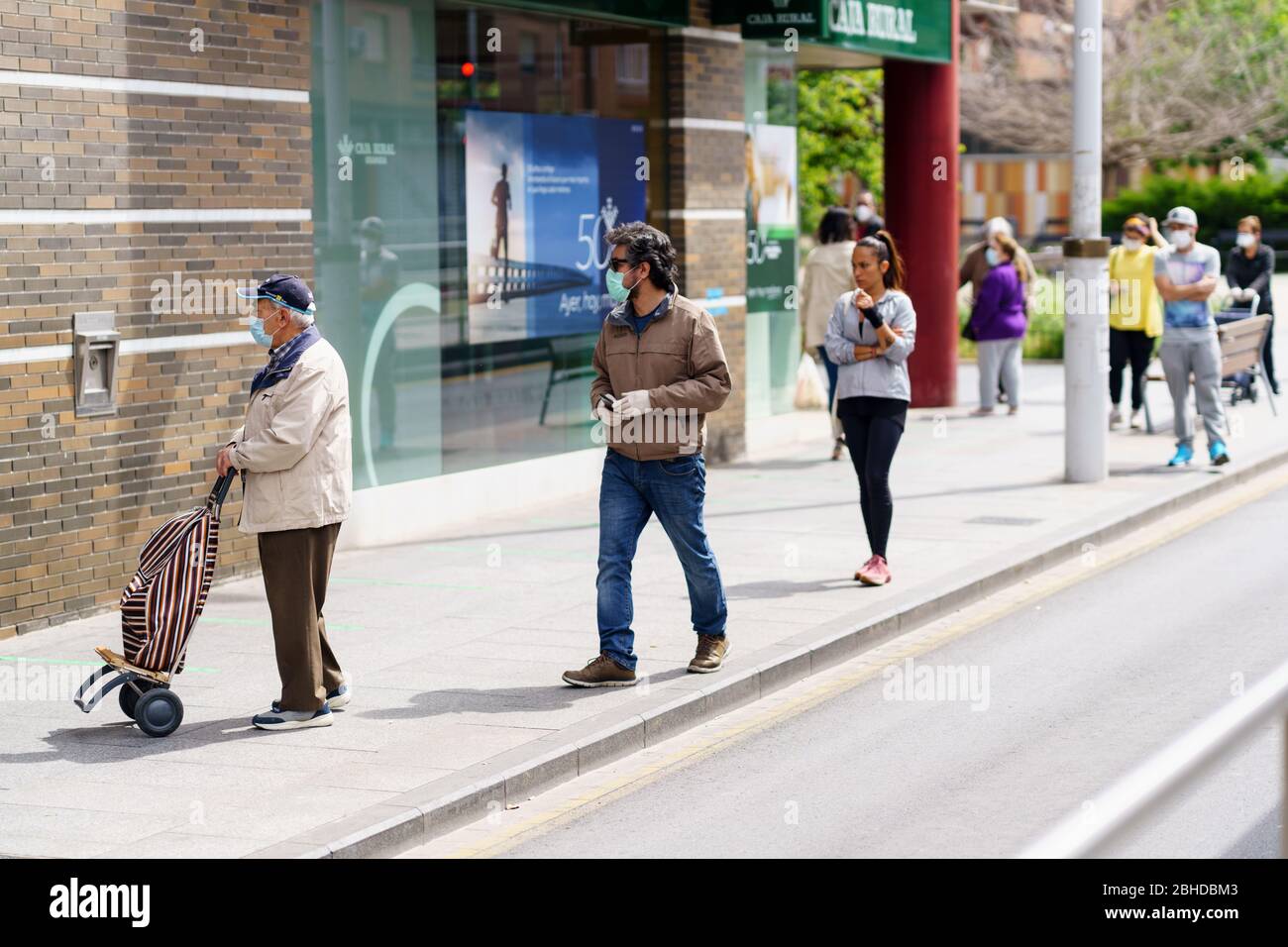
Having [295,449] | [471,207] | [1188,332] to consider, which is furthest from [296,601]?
[1188,332]

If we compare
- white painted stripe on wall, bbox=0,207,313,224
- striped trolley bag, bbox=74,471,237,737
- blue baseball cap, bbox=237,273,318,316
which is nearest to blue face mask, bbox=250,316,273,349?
blue baseball cap, bbox=237,273,318,316

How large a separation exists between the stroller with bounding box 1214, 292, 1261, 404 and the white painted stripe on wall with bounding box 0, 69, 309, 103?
35.2 feet

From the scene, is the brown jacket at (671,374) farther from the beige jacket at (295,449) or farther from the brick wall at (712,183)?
the brick wall at (712,183)

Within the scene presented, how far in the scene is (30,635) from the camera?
9.28 metres

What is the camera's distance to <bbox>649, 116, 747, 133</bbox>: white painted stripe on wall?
49.2ft

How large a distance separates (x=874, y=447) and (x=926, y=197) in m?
9.43

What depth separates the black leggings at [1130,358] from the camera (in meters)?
17.1

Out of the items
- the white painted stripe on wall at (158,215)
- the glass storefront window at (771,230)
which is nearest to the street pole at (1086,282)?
the glass storefront window at (771,230)

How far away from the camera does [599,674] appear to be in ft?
26.3

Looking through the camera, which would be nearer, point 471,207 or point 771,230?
point 471,207

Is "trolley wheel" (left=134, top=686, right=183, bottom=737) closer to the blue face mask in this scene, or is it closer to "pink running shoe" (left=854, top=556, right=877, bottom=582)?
the blue face mask

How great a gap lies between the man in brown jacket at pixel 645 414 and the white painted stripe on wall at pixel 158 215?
316 centimetres

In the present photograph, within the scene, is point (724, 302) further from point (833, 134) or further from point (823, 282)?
point (833, 134)
